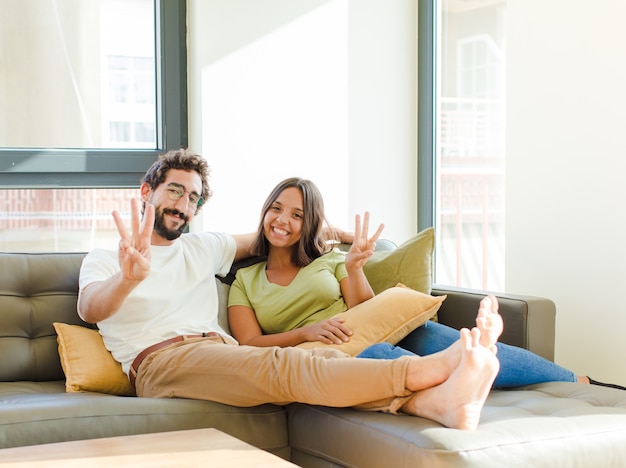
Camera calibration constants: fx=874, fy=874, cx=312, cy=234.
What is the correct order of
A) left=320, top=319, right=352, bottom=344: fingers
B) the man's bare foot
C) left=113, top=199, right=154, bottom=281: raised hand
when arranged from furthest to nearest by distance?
left=320, top=319, right=352, bottom=344: fingers
left=113, top=199, right=154, bottom=281: raised hand
the man's bare foot

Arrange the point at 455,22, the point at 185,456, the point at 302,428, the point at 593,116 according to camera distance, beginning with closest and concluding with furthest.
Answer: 1. the point at 185,456
2. the point at 302,428
3. the point at 593,116
4. the point at 455,22

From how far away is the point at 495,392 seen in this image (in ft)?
8.11

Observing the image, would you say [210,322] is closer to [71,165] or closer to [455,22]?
[71,165]

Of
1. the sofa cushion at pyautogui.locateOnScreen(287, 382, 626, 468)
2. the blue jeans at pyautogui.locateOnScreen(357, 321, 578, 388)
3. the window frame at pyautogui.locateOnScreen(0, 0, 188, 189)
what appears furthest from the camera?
the window frame at pyautogui.locateOnScreen(0, 0, 188, 189)

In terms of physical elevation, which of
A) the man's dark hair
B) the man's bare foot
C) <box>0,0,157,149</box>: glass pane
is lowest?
the man's bare foot

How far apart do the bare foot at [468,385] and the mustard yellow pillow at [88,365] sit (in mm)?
1031

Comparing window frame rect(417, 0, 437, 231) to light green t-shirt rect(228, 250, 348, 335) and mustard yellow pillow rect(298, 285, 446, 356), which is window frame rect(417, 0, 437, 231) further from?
mustard yellow pillow rect(298, 285, 446, 356)

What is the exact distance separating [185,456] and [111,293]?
76 cm

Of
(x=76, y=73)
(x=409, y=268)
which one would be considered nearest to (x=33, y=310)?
(x=409, y=268)

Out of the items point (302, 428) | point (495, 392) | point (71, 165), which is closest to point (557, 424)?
point (495, 392)

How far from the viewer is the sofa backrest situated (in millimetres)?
2691

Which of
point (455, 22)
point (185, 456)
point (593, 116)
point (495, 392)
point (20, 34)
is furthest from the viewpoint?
point (455, 22)

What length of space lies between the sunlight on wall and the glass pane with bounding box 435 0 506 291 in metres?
0.48

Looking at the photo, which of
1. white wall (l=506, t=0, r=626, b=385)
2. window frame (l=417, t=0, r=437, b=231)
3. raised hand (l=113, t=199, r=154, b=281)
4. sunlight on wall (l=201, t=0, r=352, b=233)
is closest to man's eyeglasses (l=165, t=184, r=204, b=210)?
raised hand (l=113, t=199, r=154, b=281)
